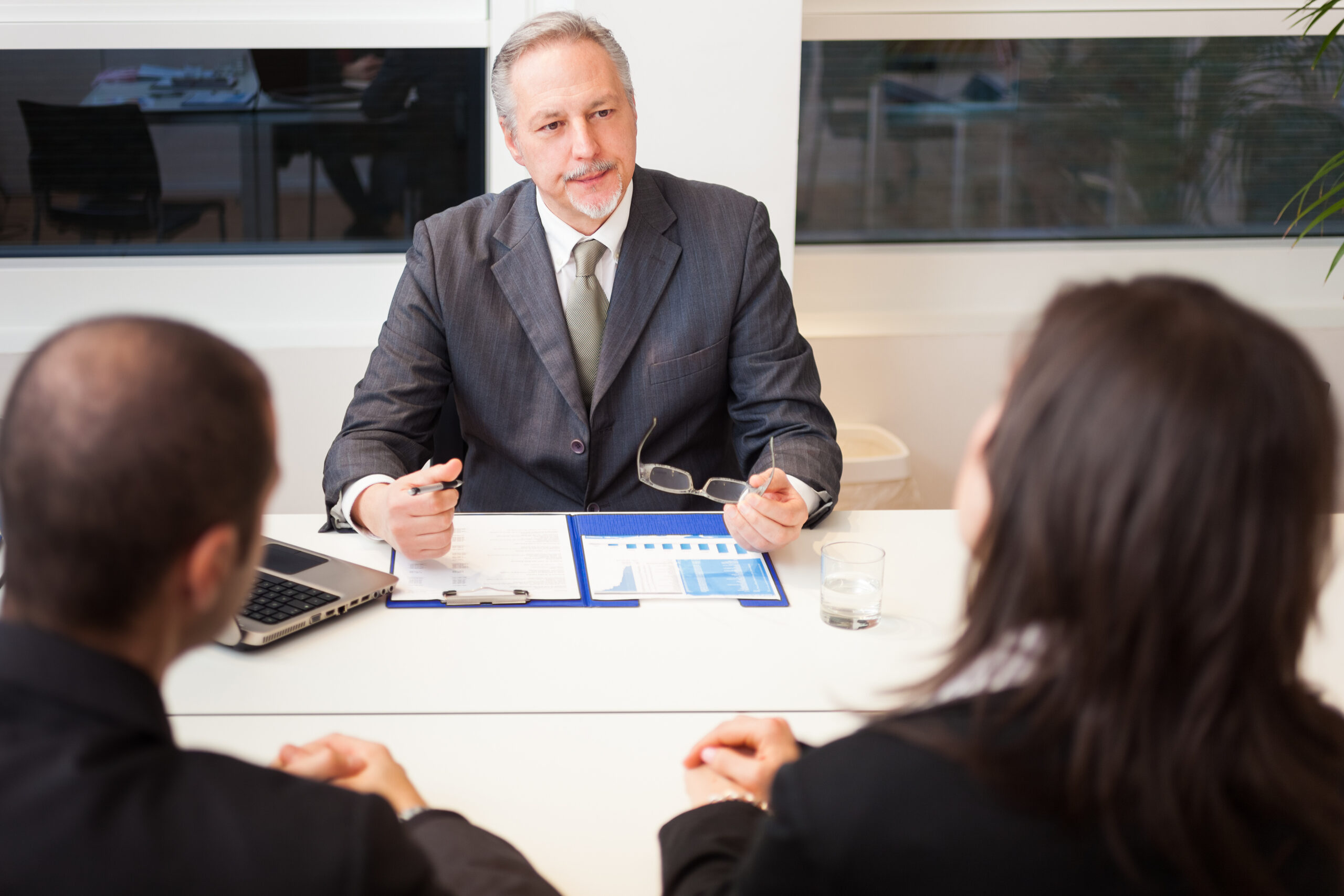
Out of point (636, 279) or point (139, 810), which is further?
point (636, 279)

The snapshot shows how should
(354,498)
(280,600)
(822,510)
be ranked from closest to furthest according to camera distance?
(280,600), (354,498), (822,510)

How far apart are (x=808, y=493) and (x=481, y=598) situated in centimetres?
59

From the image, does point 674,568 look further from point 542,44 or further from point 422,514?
point 542,44

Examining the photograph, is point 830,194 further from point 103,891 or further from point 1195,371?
point 103,891

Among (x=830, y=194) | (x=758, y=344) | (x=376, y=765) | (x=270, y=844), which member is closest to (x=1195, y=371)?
(x=270, y=844)

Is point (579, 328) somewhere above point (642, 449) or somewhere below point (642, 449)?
above

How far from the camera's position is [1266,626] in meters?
0.73

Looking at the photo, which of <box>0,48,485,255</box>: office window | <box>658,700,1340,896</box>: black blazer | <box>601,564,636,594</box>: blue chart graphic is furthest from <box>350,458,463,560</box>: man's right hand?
<box>0,48,485,255</box>: office window

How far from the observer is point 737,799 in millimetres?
1096

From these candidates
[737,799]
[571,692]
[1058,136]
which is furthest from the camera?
[1058,136]

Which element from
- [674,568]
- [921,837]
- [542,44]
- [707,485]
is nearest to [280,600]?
[674,568]

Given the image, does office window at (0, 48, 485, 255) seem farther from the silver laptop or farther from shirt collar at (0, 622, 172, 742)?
shirt collar at (0, 622, 172, 742)

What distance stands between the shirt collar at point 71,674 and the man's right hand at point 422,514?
84cm

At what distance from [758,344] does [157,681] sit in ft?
4.76
